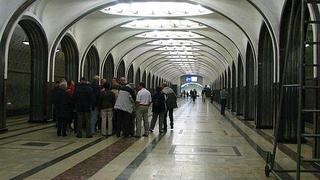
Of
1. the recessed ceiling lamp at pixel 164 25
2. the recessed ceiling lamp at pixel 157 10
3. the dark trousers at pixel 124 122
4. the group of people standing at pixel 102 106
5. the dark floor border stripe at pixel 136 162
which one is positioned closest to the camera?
the dark floor border stripe at pixel 136 162

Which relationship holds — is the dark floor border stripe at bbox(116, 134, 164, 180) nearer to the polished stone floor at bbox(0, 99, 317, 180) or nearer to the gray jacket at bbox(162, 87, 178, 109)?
the polished stone floor at bbox(0, 99, 317, 180)

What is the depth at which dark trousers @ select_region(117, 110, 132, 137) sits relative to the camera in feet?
38.2

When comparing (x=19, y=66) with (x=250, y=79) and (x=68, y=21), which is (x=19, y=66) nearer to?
(x=68, y=21)

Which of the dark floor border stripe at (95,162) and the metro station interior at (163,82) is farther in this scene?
the metro station interior at (163,82)

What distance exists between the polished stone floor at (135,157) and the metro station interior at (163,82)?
0.8 inches

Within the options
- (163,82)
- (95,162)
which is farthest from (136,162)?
(163,82)

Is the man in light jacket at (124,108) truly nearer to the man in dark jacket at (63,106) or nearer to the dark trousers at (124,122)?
the dark trousers at (124,122)

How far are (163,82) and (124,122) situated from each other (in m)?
4.67

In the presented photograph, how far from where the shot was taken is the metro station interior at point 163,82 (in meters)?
6.86

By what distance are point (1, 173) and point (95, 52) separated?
60.7 ft

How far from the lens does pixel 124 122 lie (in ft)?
38.4

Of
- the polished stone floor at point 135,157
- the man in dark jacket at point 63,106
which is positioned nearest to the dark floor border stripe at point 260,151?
the polished stone floor at point 135,157

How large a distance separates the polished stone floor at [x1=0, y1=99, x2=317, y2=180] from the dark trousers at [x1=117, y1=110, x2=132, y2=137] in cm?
33

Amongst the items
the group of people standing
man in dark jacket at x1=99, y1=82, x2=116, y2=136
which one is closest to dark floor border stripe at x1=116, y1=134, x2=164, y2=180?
the group of people standing
